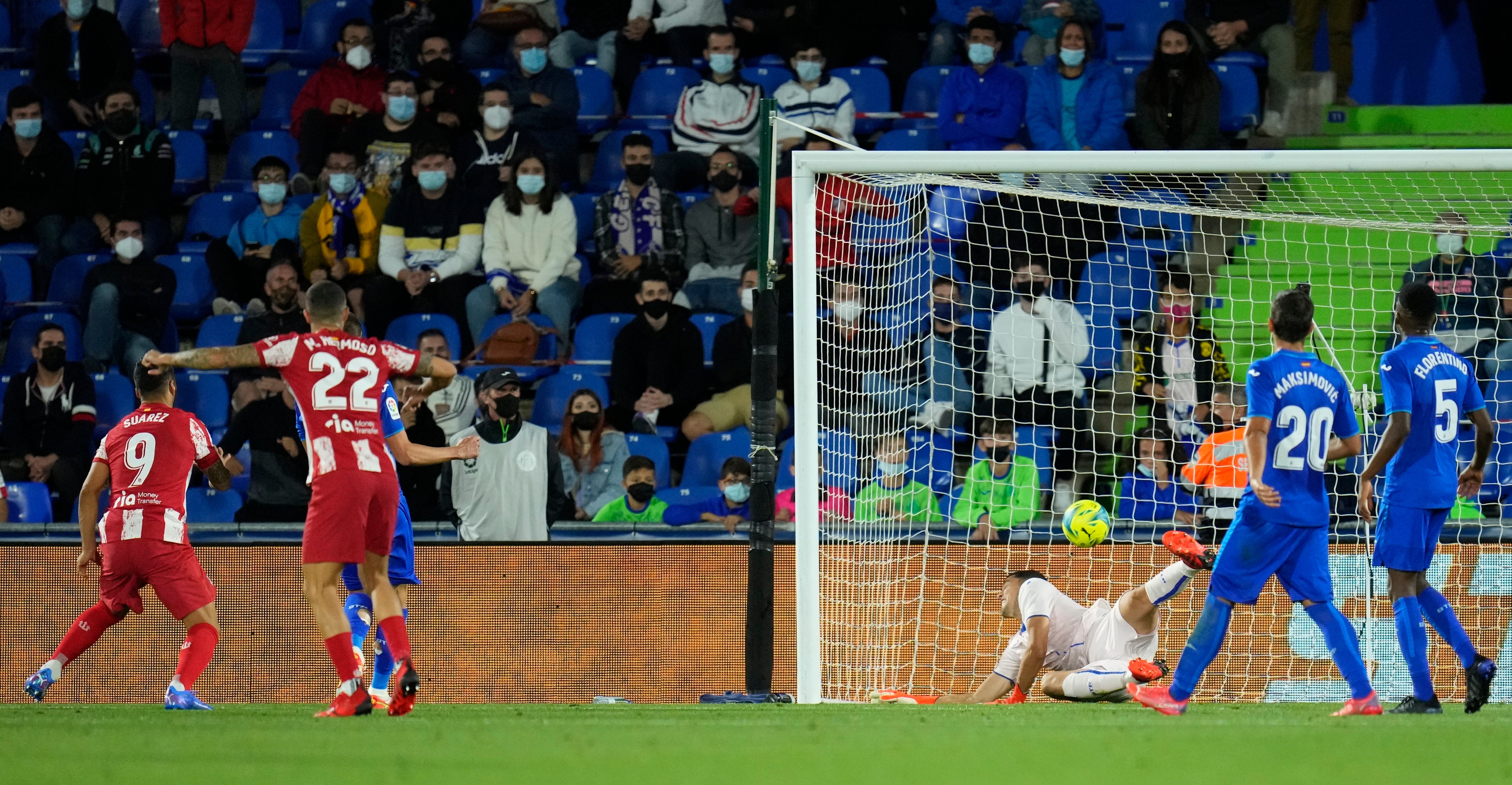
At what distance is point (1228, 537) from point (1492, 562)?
11.4 ft

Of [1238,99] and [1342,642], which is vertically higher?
[1238,99]

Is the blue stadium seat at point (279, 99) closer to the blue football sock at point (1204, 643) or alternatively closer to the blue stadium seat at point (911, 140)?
the blue stadium seat at point (911, 140)

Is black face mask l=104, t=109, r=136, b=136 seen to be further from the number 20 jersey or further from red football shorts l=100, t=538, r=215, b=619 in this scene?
the number 20 jersey

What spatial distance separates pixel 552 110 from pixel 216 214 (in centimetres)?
268

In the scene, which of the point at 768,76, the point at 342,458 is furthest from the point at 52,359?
the point at 768,76

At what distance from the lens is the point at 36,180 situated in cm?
1125

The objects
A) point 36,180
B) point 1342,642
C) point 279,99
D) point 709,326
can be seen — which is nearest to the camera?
point 1342,642

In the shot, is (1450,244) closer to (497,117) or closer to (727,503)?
(727,503)

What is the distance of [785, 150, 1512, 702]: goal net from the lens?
8.13 metres

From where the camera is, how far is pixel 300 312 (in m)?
9.92

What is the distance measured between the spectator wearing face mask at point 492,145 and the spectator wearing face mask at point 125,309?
7.33 feet

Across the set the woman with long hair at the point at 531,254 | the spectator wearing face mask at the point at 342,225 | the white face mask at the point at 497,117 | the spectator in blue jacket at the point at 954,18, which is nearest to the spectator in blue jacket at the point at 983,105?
the spectator in blue jacket at the point at 954,18

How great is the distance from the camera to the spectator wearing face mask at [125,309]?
10.3 meters

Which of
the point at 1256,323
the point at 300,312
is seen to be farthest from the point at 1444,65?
the point at 300,312
